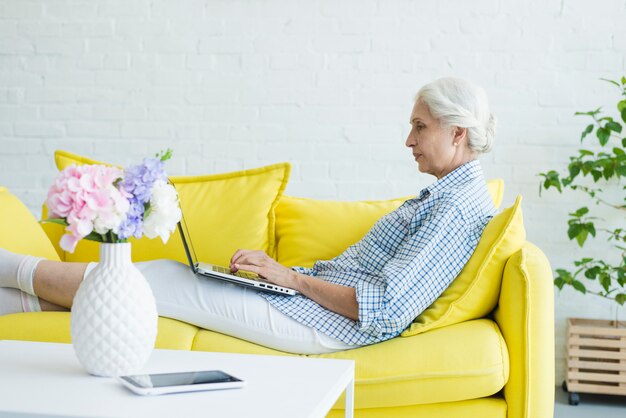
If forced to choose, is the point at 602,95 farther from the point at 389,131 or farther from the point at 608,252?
the point at 389,131

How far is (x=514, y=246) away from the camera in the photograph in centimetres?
218

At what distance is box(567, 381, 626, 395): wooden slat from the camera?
3.11 metres

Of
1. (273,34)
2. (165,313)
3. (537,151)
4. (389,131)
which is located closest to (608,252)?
(537,151)

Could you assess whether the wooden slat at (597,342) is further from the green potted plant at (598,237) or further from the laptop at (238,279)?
the laptop at (238,279)

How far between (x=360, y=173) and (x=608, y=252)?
1071 millimetres

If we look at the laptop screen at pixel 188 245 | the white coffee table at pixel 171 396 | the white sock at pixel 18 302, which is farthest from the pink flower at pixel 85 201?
the white sock at pixel 18 302

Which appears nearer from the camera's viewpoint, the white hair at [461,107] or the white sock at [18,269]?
the white sock at [18,269]

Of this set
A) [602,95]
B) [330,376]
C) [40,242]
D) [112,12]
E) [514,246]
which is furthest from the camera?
[112,12]

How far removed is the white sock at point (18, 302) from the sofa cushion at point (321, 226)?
80cm

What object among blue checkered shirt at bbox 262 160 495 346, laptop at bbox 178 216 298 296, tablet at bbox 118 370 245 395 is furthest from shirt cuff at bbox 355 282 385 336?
tablet at bbox 118 370 245 395

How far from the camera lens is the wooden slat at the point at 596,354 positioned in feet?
10.2

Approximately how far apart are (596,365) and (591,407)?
0.16 meters

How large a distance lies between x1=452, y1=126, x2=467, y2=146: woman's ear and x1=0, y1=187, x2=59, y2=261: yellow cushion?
1321mm

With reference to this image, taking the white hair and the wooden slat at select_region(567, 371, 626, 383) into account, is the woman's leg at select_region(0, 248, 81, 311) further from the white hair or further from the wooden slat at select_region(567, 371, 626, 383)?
the wooden slat at select_region(567, 371, 626, 383)
